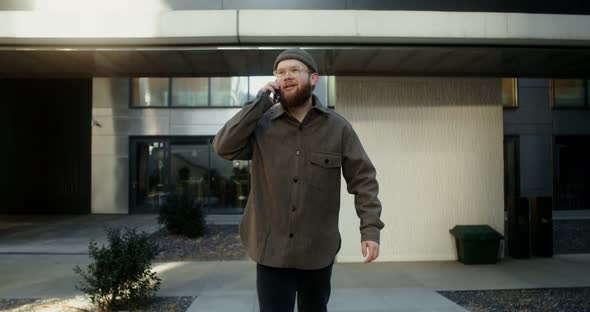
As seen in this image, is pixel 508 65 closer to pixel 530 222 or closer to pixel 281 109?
pixel 530 222

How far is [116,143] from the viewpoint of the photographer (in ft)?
53.0

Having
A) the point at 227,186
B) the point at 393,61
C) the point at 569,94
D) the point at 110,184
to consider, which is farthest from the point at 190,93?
the point at 569,94

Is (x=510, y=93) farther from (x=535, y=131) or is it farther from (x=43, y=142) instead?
(x=43, y=142)

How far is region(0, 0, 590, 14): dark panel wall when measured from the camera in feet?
20.4

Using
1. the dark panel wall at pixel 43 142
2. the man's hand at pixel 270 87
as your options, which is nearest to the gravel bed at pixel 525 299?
the man's hand at pixel 270 87

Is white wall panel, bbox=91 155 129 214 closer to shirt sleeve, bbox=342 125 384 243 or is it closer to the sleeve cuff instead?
shirt sleeve, bbox=342 125 384 243

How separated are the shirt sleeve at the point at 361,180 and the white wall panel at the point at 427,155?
4.89m

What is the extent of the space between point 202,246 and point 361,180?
25.5 feet

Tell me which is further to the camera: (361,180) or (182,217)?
(182,217)

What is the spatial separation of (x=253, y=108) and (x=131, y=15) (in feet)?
13.0

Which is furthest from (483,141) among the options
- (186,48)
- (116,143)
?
(116,143)

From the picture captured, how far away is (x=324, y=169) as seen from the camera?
261 centimetres

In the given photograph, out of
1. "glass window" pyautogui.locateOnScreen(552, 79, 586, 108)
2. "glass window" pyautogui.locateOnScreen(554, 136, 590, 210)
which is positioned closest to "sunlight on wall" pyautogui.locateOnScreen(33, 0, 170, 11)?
"glass window" pyautogui.locateOnScreen(552, 79, 586, 108)

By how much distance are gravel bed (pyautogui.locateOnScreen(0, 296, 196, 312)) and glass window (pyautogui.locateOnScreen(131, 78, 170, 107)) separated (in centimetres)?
1130
